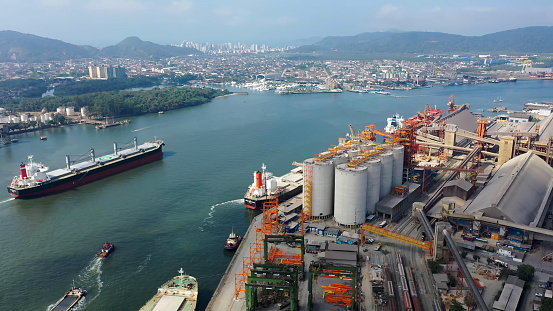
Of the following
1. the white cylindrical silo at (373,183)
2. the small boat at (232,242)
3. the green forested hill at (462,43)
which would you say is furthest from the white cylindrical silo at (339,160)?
the green forested hill at (462,43)

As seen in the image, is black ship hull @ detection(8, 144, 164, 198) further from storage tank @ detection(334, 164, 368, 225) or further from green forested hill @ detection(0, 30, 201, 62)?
green forested hill @ detection(0, 30, 201, 62)

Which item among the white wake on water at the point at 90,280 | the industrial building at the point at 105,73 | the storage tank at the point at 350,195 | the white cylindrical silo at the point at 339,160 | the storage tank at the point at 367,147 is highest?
the industrial building at the point at 105,73

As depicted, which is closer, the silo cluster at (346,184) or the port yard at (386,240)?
the port yard at (386,240)

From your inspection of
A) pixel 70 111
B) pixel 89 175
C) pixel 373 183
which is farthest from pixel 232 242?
pixel 70 111

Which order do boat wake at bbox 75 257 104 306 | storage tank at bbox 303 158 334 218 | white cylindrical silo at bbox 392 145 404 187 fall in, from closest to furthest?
1. boat wake at bbox 75 257 104 306
2. storage tank at bbox 303 158 334 218
3. white cylindrical silo at bbox 392 145 404 187

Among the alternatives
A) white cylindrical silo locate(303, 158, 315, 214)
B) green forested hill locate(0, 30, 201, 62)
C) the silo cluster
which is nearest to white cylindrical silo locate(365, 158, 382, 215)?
the silo cluster

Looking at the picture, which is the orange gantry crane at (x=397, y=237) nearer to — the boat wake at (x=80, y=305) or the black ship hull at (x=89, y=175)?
the boat wake at (x=80, y=305)
